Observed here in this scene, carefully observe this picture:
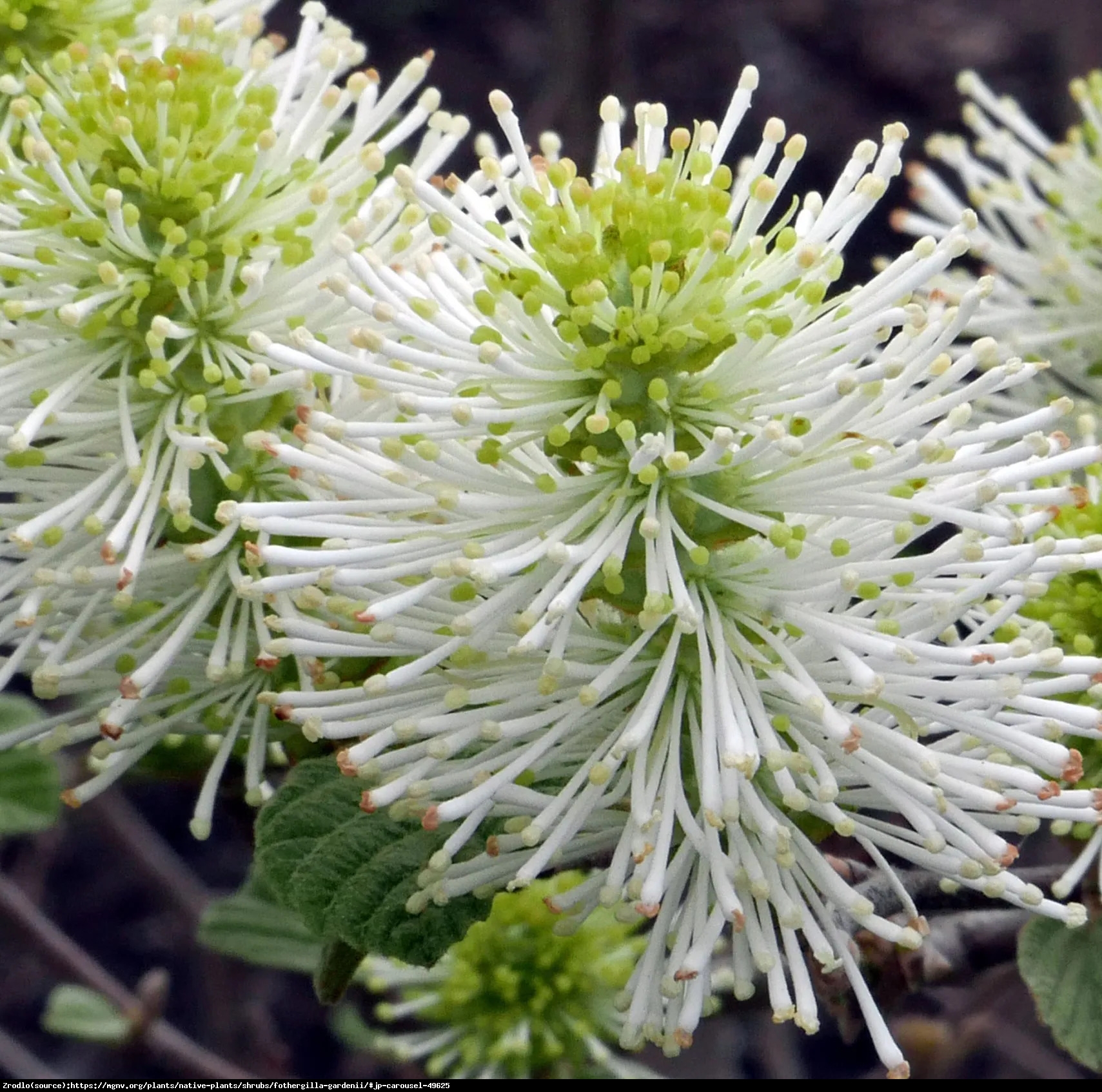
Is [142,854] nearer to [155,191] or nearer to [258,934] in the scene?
[258,934]

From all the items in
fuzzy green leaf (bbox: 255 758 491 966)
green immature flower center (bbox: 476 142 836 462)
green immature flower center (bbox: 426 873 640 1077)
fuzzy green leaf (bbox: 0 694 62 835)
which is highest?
green immature flower center (bbox: 476 142 836 462)

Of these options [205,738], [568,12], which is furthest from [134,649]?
[568,12]

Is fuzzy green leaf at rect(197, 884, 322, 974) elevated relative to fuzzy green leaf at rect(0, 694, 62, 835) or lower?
lower

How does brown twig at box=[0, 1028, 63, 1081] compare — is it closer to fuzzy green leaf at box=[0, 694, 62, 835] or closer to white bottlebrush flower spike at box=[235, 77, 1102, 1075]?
fuzzy green leaf at box=[0, 694, 62, 835]

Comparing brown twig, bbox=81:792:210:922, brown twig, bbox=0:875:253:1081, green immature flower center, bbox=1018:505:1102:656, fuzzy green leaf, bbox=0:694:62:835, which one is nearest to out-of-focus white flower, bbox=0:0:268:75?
fuzzy green leaf, bbox=0:694:62:835

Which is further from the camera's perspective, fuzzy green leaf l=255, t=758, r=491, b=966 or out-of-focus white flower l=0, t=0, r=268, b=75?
out-of-focus white flower l=0, t=0, r=268, b=75

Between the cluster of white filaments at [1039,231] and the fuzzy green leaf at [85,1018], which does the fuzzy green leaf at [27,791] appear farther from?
the cluster of white filaments at [1039,231]
